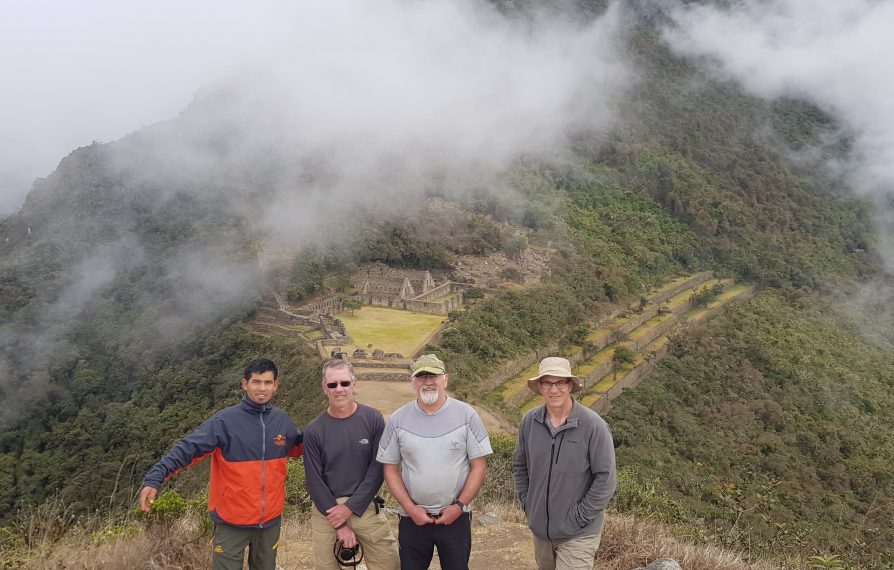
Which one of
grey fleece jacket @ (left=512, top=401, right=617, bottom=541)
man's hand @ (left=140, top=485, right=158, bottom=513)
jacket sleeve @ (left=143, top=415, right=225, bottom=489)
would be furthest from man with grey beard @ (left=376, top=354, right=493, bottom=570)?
man's hand @ (left=140, top=485, right=158, bottom=513)

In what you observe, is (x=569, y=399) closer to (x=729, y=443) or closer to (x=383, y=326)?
(x=383, y=326)

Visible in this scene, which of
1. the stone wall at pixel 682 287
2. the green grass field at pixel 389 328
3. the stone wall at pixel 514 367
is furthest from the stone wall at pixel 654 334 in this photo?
the green grass field at pixel 389 328

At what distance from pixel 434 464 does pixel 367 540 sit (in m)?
0.84

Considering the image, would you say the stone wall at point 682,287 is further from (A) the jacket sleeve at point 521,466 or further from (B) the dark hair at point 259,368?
(B) the dark hair at point 259,368

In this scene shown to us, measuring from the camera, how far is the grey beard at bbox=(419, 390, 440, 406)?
3.96m

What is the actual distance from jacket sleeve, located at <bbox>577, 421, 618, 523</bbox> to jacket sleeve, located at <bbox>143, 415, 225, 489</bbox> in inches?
92.6

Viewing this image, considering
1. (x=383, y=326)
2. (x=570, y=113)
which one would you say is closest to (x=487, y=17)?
(x=570, y=113)

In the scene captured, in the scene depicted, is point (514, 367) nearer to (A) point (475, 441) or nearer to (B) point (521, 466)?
(B) point (521, 466)

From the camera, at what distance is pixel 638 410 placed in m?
23.2

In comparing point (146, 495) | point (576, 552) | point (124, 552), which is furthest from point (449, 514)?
point (124, 552)

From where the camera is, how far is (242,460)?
3.99 m

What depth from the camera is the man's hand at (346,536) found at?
4125 mm

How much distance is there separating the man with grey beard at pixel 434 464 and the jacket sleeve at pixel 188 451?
1064 mm

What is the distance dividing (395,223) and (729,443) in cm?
1858
